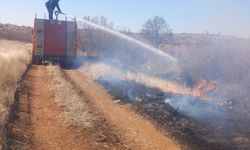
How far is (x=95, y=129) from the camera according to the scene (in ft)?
29.2

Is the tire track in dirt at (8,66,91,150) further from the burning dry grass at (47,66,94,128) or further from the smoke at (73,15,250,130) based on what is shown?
the smoke at (73,15,250,130)

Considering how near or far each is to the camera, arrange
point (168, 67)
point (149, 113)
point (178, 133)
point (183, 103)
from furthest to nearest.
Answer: point (168, 67), point (183, 103), point (149, 113), point (178, 133)

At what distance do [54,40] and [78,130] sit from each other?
15669mm

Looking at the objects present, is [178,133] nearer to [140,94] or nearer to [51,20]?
[140,94]

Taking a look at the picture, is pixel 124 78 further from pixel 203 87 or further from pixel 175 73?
pixel 175 73

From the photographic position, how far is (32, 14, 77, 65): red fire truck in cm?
2370

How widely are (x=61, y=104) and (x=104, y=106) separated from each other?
1238 mm

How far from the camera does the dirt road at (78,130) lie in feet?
26.2

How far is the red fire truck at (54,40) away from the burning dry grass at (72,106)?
9.20 m

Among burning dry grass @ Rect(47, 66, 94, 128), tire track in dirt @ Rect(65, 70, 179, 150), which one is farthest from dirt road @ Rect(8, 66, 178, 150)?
burning dry grass @ Rect(47, 66, 94, 128)

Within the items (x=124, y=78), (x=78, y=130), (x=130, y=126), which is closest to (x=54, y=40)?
(x=124, y=78)

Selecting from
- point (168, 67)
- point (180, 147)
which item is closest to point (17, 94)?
point (180, 147)

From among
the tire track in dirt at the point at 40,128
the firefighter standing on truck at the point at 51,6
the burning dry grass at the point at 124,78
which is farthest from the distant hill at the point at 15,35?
the tire track in dirt at the point at 40,128

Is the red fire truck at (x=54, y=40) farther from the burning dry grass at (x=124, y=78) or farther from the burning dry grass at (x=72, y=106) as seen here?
the burning dry grass at (x=72, y=106)
